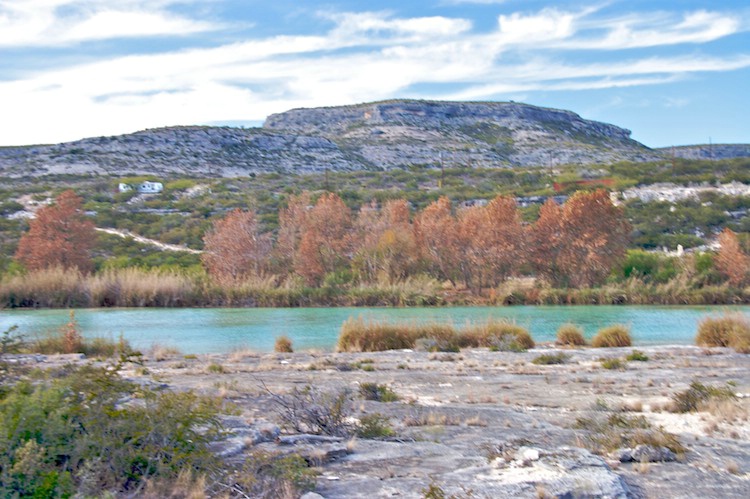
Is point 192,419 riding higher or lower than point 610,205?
lower

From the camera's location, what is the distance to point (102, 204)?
61.0 meters

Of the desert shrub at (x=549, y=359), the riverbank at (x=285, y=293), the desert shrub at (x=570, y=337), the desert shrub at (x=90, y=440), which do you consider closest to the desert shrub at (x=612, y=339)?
the desert shrub at (x=570, y=337)

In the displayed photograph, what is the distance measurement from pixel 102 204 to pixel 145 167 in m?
23.5

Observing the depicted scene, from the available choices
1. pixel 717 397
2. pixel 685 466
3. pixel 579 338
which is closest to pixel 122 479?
pixel 685 466

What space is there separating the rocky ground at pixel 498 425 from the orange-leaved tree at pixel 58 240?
22.5 metres

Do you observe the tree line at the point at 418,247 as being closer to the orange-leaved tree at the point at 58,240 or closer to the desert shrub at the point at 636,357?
the orange-leaved tree at the point at 58,240

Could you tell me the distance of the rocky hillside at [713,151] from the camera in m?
117

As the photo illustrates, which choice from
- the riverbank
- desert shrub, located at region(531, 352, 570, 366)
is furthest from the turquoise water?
desert shrub, located at region(531, 352, 570, 366)

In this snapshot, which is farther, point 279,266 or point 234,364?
point 279,266

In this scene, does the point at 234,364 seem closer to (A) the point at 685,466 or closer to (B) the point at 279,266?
(A) the point at 685,466

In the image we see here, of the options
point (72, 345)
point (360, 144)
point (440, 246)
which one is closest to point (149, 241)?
point (440, 246)

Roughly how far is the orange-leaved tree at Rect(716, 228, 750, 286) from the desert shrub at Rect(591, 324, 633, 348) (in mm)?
18940

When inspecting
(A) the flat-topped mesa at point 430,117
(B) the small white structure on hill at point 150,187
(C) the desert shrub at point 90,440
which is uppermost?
(A) the flat-topped mesa at point 430,117

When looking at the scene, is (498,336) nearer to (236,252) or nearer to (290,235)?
(236,252)
